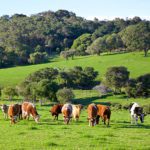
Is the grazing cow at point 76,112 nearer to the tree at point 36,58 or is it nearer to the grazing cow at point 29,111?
the grazing cow at point 29,111

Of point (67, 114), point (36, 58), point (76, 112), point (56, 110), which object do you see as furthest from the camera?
point (36, 58)

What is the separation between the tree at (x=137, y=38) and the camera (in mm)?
126562

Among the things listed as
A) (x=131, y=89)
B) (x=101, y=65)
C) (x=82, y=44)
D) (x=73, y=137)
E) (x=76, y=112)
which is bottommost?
(x=73, y=137)

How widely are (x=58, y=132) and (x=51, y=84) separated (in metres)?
50.7

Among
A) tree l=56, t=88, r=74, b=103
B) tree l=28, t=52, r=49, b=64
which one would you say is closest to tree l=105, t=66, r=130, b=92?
tree l=56, t=88, r=74, b=103

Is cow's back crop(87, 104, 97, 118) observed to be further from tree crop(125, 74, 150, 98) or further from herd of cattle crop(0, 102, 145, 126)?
tree crop(125, 74, 150, 98)

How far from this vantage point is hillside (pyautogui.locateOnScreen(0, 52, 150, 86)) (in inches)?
4060

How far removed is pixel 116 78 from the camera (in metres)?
85.5

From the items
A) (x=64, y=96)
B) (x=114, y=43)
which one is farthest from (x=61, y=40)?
(x=64, y=96)

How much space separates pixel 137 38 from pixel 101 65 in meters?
22.6

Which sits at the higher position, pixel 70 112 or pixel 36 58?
pixel 36 58

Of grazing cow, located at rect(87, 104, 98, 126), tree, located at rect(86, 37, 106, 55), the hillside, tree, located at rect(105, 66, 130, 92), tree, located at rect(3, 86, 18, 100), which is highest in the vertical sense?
tree, located at rect(86, 37, 106, 55)

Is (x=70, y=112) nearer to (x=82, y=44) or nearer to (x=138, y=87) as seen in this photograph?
(x=138, y=87)

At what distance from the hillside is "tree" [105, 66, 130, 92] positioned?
12.2 m
